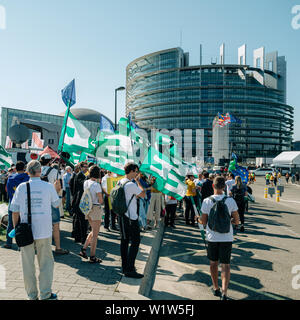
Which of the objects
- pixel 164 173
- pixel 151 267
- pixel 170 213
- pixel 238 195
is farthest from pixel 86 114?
pixel 151 267

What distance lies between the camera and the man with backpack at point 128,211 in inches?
171

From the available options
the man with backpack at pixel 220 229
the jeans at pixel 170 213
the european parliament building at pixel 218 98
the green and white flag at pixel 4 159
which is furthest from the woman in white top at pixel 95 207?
the european parliament building at pixel 218 98

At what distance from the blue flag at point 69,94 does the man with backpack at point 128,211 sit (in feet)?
12.0

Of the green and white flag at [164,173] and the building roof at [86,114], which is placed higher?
the building roof at [86,114]

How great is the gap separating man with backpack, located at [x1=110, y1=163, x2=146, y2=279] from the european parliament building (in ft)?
299

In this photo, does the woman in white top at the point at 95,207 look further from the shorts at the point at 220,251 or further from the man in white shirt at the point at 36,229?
the shorts at the point at 220,251

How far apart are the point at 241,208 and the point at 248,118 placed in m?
98.8

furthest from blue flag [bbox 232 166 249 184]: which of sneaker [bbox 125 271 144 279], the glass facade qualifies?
the glass facade

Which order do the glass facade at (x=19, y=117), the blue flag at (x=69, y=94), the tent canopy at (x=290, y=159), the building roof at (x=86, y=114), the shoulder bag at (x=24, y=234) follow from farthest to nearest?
the building roof at (x=86, y=114) < the glass facade at (x=19, y=117) < the tent canopy at (x=290, y=159) < the blue flag at (x=69, y=94) < the shoulder bag at (x=24, y=234)

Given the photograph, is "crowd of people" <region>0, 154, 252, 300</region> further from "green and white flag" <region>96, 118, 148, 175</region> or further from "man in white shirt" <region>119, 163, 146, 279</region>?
"green and white flag" <region>96, 118, 148, 175</region>

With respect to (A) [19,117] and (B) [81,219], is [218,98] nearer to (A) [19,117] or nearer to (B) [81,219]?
(A) [19,117]

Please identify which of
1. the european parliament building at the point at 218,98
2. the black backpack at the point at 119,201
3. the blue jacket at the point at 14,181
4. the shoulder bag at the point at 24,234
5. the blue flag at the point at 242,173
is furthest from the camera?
the european parliament building at the point at 218,98

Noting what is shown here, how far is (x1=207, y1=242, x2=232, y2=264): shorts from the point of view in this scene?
12.9ft
